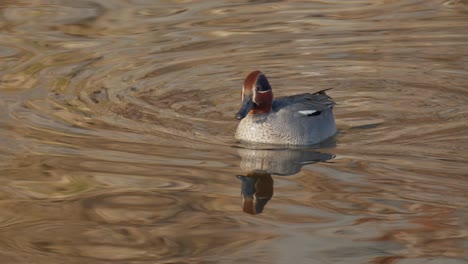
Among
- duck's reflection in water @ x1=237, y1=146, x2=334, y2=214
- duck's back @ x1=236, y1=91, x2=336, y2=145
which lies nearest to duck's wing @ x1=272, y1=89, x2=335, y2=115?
duck's back @ x1=236, y1=91, x2=336, y2=145

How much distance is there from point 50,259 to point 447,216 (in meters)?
2.72

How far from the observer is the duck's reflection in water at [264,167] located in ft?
28.3

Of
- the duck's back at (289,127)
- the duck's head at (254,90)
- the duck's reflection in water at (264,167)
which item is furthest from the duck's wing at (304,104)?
the duck's reflection in water at (264,167)

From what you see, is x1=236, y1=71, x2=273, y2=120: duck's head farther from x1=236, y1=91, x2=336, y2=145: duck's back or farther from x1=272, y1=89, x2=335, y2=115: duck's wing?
x1=272, y1=89, x2=335, y2=115: duck's wing

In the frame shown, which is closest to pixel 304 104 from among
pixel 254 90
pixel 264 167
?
pixel 254 90

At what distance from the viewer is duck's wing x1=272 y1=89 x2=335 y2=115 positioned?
1063 cm

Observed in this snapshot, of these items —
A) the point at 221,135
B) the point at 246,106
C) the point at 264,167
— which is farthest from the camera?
the point at 221,135

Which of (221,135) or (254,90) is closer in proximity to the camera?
(254,90)

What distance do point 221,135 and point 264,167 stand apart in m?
1.24

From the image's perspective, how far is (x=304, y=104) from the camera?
1073 cm

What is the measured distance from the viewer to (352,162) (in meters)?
9.53

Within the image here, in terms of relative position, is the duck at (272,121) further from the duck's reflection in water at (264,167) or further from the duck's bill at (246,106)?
the duck's reflection in water at (264,167)

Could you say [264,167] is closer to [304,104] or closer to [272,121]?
[272,121]

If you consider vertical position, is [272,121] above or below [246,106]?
below
